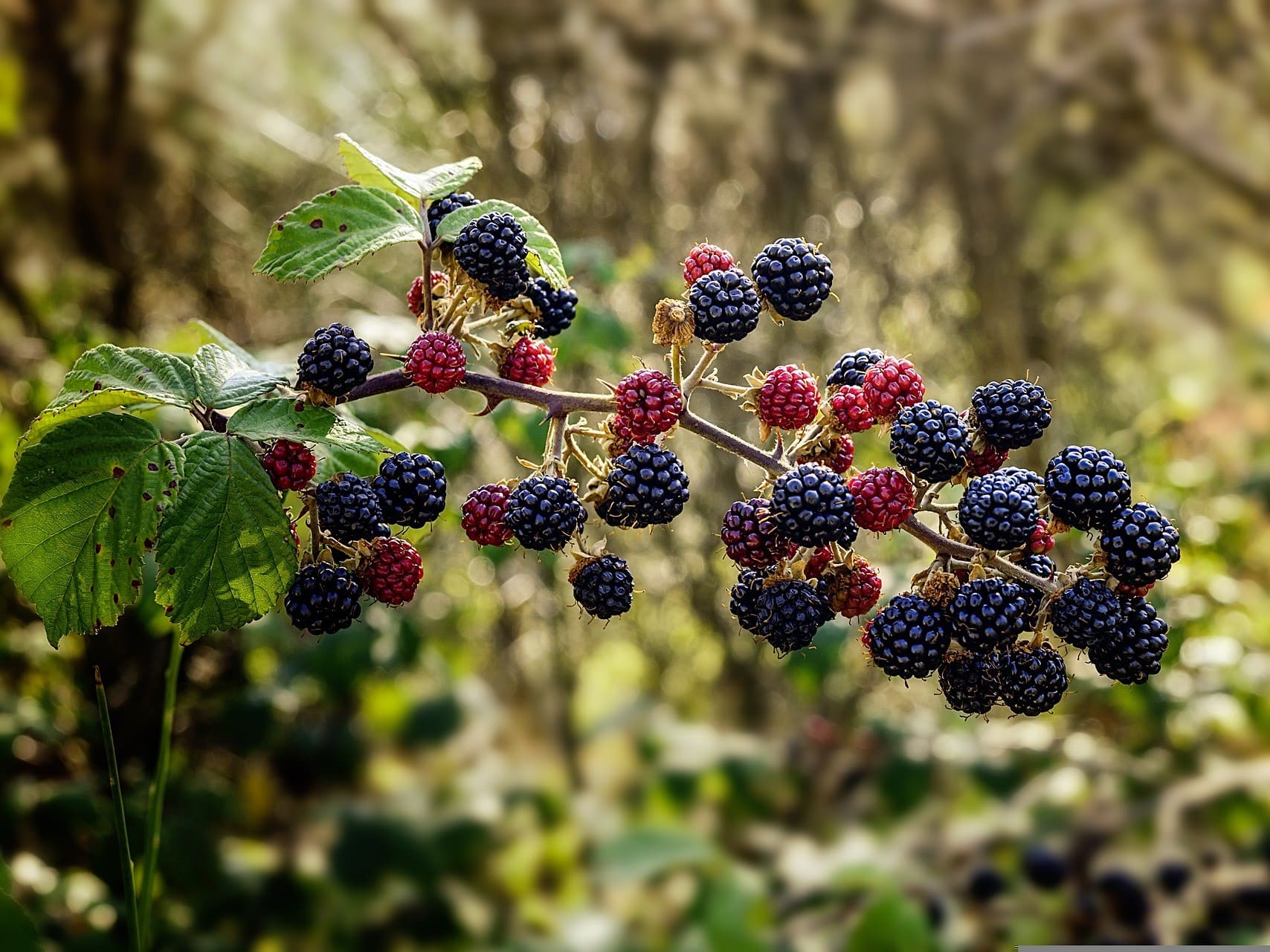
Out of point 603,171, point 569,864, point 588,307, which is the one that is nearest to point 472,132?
point 603,171

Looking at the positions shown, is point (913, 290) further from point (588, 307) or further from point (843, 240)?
point (588, 307)

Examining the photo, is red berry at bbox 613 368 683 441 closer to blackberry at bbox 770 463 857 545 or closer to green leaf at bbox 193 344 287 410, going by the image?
blackberry at bbox 770 463 857 545

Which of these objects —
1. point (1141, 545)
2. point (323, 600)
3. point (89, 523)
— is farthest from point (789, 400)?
point (89, 523)

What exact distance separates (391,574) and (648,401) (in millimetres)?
216

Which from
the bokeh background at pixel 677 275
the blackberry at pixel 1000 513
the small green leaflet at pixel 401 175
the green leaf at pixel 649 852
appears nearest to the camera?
the blackberry at pixel 1000 513

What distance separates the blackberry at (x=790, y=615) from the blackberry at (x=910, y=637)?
40 mm

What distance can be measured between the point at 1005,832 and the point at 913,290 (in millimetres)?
1642

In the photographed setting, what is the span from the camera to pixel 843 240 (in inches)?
116

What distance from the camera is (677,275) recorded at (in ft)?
7.55

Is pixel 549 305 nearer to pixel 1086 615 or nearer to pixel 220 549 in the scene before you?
pixel 220 549

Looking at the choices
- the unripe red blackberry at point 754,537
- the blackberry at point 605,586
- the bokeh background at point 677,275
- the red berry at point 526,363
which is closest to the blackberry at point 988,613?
the unripe red blackberry at point 754,537

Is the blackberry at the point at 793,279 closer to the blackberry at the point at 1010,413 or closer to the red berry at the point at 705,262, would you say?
the red berry at the point at 705,262

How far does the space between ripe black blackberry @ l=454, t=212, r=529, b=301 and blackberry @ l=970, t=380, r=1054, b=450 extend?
0.34 m

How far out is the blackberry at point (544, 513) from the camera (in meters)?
0.61
